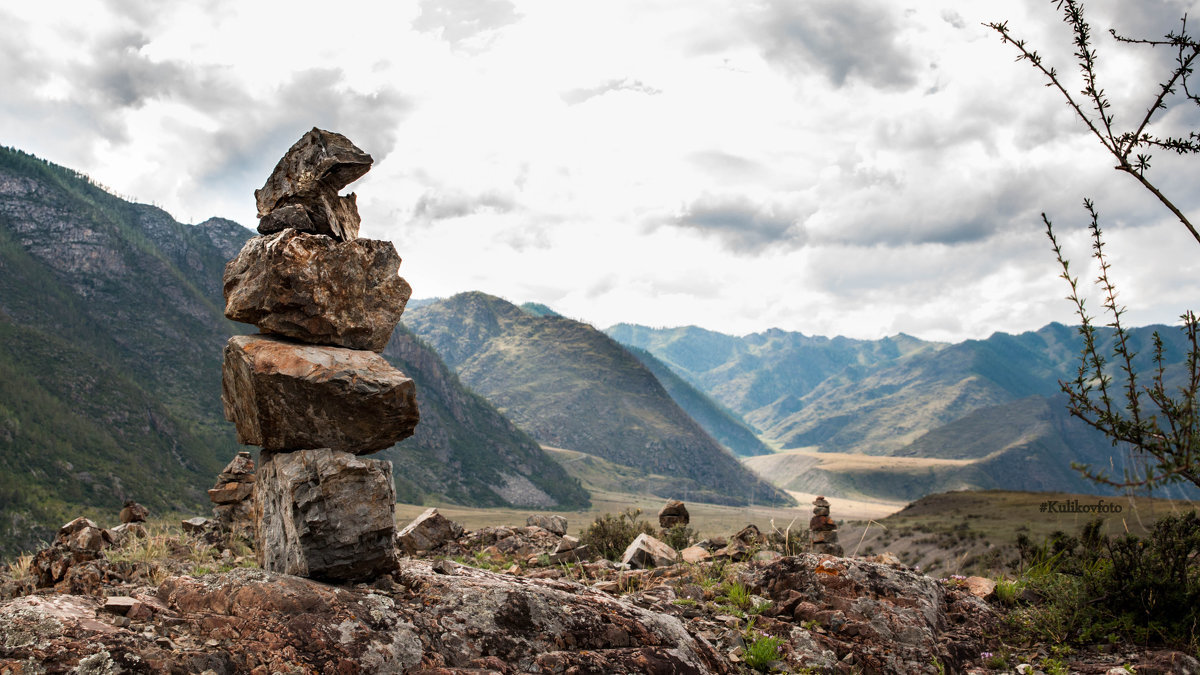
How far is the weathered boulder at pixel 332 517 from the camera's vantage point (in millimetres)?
5719

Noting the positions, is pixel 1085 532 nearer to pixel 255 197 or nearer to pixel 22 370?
pixel 255 197

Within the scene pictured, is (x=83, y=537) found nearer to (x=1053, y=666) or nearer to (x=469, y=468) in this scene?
(x=1053, y=666)

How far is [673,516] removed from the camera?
61.2ft

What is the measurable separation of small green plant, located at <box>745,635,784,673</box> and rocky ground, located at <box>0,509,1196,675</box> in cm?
2

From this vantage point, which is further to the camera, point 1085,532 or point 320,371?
point 1085,532

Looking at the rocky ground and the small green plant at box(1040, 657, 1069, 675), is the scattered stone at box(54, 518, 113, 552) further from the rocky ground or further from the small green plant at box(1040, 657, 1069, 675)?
the small green plant at box(1040, 657, 1069, 675)

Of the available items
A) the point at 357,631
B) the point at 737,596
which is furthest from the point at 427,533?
the point at 357,631

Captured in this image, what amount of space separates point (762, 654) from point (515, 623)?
2690 mm

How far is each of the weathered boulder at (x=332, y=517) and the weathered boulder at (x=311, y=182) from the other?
2.64 meters

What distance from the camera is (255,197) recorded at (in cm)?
755

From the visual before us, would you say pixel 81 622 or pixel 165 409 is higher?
pixel 165 409

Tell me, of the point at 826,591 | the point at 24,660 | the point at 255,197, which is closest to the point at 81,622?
the point at 24,660

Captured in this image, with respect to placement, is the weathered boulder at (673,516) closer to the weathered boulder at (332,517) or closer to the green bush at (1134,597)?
the green bush at (1134,597)

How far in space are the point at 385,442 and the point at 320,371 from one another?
1038mm
